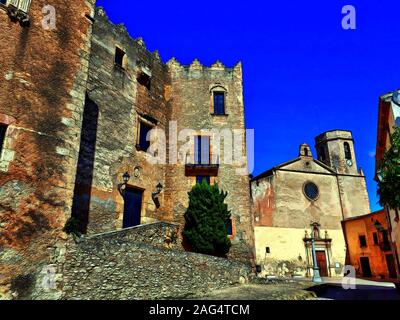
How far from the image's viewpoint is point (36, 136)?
290 inches

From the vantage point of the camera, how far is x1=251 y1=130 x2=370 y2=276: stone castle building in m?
23.4

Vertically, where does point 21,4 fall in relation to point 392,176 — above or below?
above

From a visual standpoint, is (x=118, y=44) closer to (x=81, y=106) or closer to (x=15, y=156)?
(x=81, y=106)

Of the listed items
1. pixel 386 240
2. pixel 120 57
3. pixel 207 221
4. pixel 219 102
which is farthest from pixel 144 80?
pixel 386 240

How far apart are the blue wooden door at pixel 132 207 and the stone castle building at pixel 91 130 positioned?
0.16ft

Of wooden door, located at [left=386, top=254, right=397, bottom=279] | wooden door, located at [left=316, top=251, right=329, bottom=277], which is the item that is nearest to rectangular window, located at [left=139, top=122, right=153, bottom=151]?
wooden door, located at [left=316, top=251, right=329, bottom=277]

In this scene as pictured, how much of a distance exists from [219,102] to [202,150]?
3460 mm

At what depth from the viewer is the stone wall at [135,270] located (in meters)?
7.39

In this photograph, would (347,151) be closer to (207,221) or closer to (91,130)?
(207,221)

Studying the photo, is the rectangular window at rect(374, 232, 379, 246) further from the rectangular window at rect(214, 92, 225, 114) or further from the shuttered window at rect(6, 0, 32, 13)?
the shuttered window at rect(6, 0, 32, 13)

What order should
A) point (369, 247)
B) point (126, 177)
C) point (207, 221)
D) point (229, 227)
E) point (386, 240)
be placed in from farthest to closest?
point (369, 247)
point (386, 240)
point (229, 227)
point (207, 221)
point (126, 177)

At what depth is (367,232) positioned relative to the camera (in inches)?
986

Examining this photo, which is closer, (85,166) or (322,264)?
(85,166)
